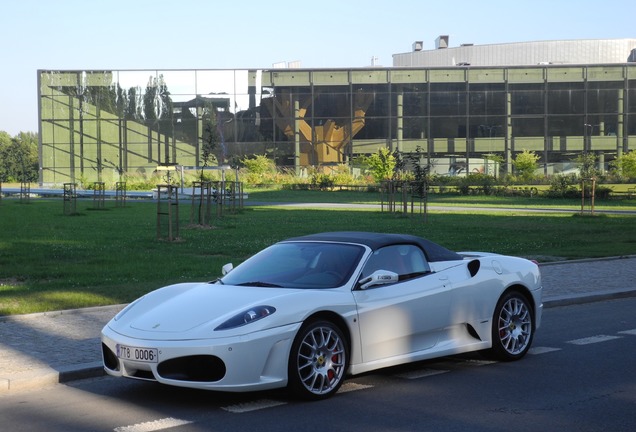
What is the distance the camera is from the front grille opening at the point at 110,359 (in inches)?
296

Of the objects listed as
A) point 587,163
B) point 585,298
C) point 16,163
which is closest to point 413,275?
point 585,298

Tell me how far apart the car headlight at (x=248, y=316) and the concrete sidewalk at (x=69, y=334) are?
192cm

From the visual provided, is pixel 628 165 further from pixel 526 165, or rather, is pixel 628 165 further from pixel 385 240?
pixel 385 240

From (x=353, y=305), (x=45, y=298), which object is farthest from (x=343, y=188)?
(x=353, y=305)

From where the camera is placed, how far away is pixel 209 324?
7219mm

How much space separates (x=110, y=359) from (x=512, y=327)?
13.0 ft

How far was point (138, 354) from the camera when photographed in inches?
285

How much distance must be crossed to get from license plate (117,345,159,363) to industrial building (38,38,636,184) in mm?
64850

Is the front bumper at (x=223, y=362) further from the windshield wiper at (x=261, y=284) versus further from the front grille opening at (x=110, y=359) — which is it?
the windshield wiper at (x=261, y=284)

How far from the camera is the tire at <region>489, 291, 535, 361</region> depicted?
29.9 ft

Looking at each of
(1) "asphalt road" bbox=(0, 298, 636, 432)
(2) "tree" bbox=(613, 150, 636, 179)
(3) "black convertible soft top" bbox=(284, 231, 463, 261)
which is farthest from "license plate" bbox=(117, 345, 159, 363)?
(2) "tree" bbox=(613, 150, 636, 179)

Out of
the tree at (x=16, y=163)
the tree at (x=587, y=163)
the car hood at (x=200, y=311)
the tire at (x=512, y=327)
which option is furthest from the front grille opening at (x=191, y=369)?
the tree at (x=16, y=163)

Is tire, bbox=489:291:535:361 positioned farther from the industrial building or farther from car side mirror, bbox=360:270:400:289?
the industrial building

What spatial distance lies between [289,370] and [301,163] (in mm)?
65998
